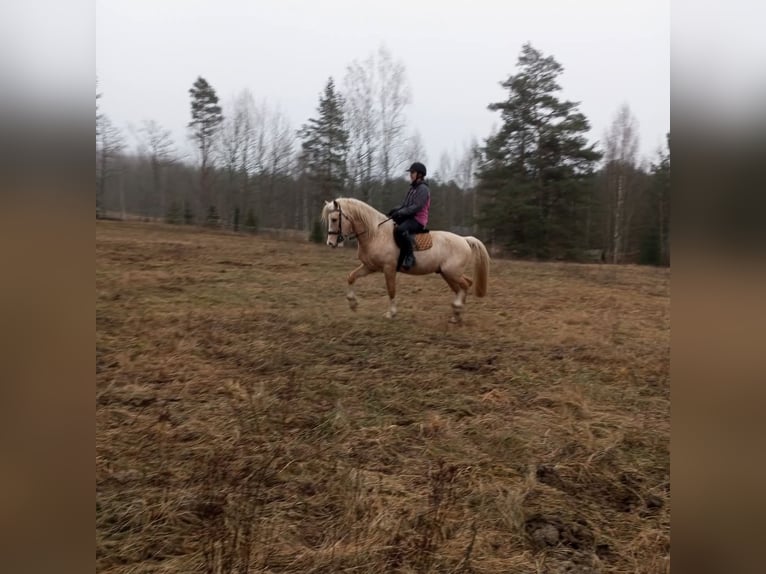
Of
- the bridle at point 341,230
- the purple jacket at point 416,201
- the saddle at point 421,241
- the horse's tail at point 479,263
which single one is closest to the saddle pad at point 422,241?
the saddle at point 421,241

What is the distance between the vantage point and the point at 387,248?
6.48 meters

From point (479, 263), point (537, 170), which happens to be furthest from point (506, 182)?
point (479, 263)

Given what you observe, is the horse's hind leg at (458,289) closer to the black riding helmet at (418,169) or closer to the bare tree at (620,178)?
the black riding helmet at (418,169)

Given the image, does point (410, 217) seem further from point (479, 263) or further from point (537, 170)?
point (537, 170)

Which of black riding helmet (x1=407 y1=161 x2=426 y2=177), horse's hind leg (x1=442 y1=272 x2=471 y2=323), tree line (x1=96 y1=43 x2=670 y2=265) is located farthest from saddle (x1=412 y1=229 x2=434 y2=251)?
tree line (x1=96 y1=43 x2=670 y2=265)

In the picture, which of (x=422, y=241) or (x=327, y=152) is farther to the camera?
(x=327, y=152)

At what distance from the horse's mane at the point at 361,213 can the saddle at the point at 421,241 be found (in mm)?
558

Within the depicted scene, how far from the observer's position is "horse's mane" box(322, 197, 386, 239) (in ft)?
21.0

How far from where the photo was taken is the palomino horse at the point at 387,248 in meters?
6.40

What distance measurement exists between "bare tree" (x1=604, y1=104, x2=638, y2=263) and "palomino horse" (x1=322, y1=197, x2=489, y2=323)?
1817 centimetres

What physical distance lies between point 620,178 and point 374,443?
935 inches
